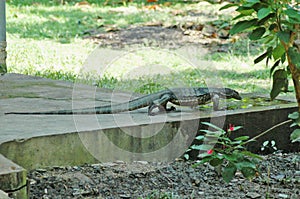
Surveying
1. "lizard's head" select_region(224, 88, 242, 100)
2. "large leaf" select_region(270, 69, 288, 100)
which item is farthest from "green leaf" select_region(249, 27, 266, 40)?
"lizard's head" select_region(224, 88, 242, 100)

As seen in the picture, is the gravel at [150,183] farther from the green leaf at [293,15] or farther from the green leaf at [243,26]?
the green leaf at [293,15]

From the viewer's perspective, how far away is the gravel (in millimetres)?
3273

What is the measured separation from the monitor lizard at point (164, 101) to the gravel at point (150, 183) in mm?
500

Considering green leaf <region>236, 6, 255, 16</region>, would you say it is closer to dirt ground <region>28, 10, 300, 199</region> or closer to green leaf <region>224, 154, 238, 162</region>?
green leaf <region>224, 154, 238, 162</region>

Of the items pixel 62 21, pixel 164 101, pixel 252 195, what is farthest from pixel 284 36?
pixel 62 21

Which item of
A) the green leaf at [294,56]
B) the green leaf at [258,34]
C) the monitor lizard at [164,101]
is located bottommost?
the monitor lizard at [164,101]

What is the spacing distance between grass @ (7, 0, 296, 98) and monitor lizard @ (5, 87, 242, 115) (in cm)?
180

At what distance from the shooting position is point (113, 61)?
9.02 meters

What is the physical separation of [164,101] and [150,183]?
88cm

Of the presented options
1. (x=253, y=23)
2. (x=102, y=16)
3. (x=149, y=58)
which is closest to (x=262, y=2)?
(x=253, y=23)

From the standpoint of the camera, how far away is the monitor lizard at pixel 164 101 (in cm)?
416

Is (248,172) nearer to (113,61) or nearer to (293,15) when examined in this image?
(293,15)

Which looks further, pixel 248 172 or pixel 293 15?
pixel 248 172

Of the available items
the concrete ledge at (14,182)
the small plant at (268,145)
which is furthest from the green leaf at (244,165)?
the small plant at (268,145)
